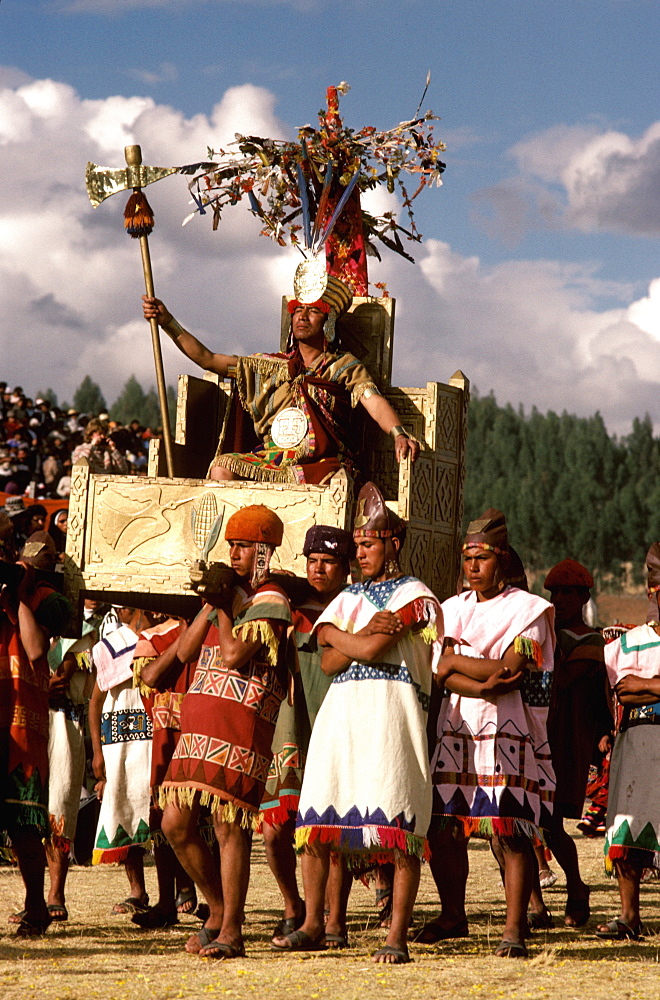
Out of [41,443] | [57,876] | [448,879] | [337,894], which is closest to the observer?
[337,894]

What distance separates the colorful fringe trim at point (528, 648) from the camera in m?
5.61

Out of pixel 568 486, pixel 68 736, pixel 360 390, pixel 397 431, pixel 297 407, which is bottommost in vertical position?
pixel 68 736

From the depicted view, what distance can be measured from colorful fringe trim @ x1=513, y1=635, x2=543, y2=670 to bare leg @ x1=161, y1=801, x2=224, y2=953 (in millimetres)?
1494

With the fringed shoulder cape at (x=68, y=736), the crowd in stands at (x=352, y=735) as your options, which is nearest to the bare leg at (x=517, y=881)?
the crowd in stands at (x=352, y=735)

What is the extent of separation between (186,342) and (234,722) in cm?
367

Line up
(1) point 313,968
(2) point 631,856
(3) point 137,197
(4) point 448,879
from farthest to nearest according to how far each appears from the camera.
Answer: (3) point 137,197
(2) point 631,856
(4) point 448,879
(1) point 313,968

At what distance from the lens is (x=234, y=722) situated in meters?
5.61

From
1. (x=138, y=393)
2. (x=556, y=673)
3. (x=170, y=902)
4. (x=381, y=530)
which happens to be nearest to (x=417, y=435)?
(x=556, y=673)

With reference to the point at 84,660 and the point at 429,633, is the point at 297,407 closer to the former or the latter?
the point at 84,660

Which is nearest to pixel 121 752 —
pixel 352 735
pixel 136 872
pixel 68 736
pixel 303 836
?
pixel 68 736

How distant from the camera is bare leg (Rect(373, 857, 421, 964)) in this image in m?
5.32

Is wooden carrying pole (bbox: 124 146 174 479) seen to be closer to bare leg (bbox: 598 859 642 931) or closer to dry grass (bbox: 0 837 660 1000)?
dry grass (bbox: 0 837 660 1000)

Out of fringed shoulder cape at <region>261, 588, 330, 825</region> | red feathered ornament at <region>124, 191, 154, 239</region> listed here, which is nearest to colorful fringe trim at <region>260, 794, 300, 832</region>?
fringed shoulder cape at <region>261, 588, 330, 825</region>

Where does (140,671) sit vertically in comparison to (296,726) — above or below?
above
